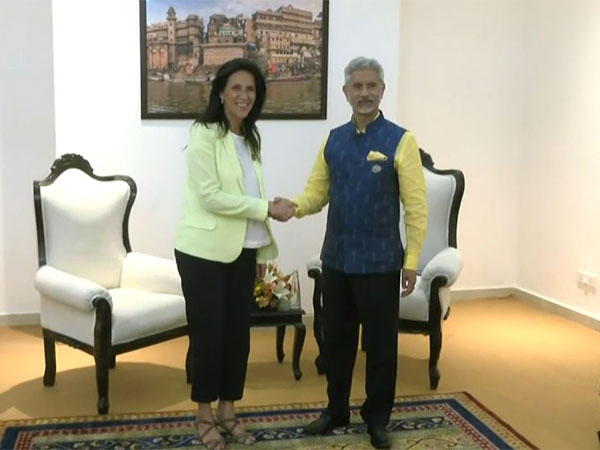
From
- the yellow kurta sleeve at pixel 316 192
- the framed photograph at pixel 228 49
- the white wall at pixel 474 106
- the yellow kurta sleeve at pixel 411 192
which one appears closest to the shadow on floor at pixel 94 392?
the yellow kurta sleeve at pixel 316 192

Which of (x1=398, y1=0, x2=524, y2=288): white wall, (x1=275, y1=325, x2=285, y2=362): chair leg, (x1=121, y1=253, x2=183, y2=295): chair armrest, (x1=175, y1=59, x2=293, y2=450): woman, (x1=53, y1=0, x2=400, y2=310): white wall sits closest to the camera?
(x1=175, y1=59, x2=293, y2=450): woman

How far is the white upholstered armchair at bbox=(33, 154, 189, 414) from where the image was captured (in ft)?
10.6

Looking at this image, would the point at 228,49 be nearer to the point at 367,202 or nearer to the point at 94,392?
the point at 367,202

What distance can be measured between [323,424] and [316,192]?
98 centimetres

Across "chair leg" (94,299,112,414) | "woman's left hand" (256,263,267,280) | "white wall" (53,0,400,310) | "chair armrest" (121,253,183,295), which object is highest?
"white wall" (53,0,400,310)

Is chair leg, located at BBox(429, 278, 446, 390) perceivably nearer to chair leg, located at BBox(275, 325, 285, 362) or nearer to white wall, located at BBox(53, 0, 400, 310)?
chair leg, located at BBox(275, 325, 285, 362)

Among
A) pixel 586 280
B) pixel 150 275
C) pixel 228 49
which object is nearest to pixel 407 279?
pixel 150 275

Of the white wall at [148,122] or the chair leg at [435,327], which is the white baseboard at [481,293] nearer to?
the white wall at [148,122]

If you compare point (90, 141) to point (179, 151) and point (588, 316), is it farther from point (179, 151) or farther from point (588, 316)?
point (588, 316)

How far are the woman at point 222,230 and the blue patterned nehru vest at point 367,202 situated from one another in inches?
9.9

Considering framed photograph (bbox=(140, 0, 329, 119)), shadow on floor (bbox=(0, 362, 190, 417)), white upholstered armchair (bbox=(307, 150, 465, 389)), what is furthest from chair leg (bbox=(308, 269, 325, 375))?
framed photograph (bbox=(140, 0, 329, 119))

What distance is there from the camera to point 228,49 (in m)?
4.41

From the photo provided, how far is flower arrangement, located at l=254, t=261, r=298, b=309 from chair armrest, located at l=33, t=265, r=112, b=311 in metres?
0.82

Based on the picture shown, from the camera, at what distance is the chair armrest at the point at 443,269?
358 centimetres
